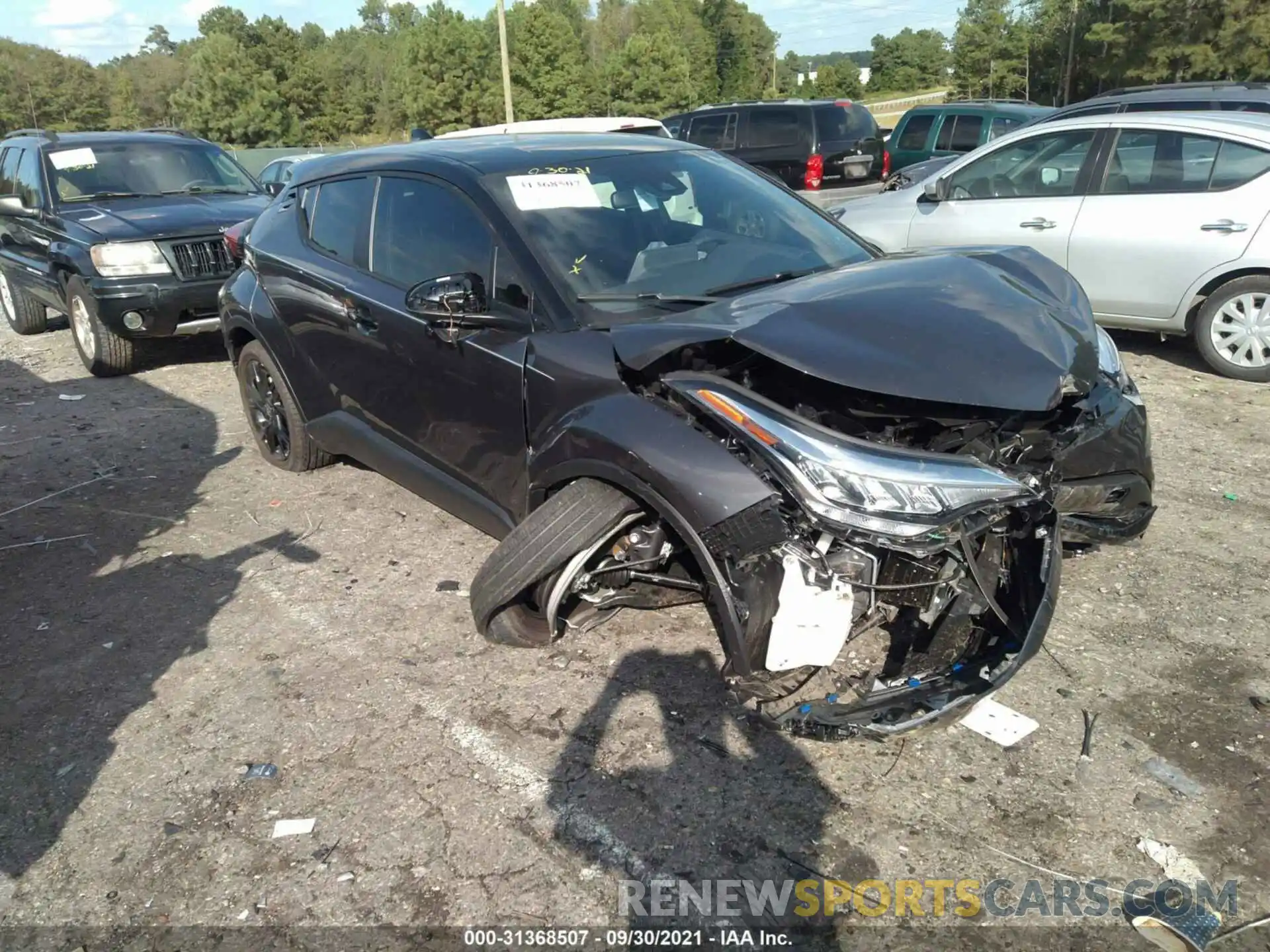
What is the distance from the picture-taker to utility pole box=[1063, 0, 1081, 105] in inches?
2074

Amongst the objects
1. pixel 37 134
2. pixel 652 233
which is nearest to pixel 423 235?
pixel 652 233

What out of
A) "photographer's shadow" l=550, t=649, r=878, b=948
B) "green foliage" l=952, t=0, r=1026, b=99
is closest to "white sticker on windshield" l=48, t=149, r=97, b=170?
"photographer's shadow" l=550, t=649, r=878, b=948

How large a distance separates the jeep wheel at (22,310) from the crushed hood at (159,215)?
5.91ft

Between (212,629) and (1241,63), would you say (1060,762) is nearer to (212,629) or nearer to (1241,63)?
(212,629)

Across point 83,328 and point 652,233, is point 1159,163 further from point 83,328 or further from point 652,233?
point 83,328

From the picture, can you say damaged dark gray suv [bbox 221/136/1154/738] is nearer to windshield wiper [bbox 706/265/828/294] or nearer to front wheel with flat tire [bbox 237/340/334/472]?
windshield wiper [bbox 706/265/828/294]

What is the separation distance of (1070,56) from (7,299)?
56641 mm

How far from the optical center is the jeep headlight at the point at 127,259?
7559 millimetres

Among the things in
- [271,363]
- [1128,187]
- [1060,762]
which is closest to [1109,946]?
[1060,762]

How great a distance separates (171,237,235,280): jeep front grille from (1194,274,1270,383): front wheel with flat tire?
23.5ft

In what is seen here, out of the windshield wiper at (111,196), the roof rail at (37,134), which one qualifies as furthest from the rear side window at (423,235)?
the roof rail at (37,134)

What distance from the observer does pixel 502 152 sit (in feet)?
13.2

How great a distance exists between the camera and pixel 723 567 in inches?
108

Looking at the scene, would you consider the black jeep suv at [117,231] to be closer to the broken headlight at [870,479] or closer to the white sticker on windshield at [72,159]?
the white sticker on windshield at [72,159]
